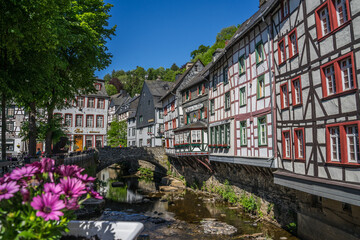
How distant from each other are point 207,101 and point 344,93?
15.8m

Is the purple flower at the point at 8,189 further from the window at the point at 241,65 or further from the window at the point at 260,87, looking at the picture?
the window at the point at 241,65

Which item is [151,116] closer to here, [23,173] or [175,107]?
[175,107]

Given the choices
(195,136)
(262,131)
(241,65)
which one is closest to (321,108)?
(262,131)

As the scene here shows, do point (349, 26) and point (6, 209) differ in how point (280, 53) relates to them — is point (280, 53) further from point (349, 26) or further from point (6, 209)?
point (6, 209)

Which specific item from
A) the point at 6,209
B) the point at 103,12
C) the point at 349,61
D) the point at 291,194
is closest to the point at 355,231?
the point at 291,194

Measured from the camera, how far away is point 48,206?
220cm

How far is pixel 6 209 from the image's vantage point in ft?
7.75

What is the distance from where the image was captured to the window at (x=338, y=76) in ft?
28.3

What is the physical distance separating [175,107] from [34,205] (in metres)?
30.8

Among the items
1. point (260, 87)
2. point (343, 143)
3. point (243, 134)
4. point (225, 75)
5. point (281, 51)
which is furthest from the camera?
point (225, 75)

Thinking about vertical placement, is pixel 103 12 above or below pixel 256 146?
above

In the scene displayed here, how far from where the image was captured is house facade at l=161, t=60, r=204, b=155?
3154 cm

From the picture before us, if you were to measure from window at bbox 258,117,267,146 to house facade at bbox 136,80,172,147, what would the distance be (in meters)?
26.3

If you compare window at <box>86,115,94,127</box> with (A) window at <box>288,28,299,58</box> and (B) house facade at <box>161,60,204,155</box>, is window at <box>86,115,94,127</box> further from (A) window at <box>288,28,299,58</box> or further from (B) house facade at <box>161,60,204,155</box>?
(A) window at <box>288,28,299,58</box>
